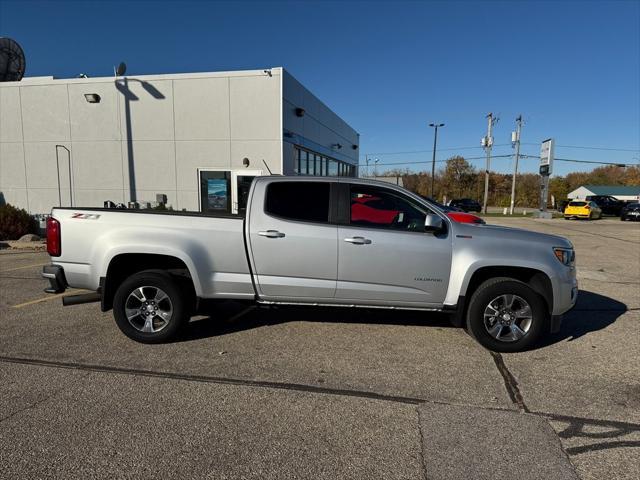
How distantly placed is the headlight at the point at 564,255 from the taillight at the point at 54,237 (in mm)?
5516

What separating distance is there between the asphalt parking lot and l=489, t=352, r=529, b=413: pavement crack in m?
0.02

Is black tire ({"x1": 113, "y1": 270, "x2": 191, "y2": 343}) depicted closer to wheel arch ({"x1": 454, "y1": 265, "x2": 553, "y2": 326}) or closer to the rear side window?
the rear side window

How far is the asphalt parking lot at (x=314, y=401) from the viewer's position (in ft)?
8.77

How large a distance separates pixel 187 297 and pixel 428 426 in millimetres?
2935

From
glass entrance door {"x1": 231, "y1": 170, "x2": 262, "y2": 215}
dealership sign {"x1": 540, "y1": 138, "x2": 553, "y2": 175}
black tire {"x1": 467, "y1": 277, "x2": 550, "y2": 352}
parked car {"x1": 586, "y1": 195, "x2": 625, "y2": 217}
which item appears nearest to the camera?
black tire {"x1": 467, "y1": 277, "x2": 550, "y2": 352}

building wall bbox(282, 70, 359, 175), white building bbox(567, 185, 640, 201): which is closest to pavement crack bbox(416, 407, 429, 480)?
building wall bbox(282, 70, 359, 175)

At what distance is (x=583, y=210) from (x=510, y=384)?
1373 inches

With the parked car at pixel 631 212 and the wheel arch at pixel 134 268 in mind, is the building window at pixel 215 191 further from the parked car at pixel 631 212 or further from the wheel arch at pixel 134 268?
the parked car at pixel 631 212

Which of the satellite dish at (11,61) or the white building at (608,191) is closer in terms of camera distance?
the satellite dish at (11,61)

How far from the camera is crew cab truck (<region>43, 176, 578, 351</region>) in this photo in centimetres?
451

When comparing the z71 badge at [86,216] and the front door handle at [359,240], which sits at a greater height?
the z71 badge at [86,216]

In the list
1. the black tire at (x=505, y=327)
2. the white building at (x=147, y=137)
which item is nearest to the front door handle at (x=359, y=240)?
the black tire at (x=505, y=327)

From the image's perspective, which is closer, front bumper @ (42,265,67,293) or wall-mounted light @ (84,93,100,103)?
front bumper @ (42,265,67,293)

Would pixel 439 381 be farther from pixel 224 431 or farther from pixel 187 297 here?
pixel 187 297
